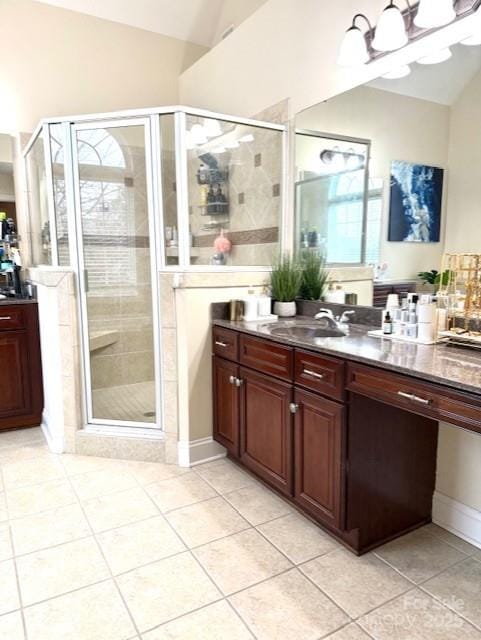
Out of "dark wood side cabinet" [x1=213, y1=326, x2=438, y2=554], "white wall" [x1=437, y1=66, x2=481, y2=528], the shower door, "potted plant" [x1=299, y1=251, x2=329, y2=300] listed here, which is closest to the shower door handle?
the shower door

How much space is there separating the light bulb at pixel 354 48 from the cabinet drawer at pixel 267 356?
1.46m

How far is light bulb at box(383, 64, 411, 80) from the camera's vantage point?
6.75 ft

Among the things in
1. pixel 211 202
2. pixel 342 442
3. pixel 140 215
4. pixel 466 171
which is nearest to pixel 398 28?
pixel 466 171

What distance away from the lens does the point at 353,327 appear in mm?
2383

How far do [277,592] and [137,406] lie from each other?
1601 millimetres

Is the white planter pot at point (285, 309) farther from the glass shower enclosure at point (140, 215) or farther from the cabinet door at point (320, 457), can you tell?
the cabinet door at point (320, 457)

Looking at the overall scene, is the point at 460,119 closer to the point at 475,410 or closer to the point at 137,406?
the point at 475,410

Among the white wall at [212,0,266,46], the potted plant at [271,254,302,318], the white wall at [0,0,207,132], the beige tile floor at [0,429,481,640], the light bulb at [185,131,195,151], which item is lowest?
the beige tile floor at [0,429,481,640]

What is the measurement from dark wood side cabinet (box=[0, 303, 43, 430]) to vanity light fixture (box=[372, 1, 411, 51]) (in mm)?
2758

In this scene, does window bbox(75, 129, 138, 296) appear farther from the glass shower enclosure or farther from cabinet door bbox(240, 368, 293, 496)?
cabinet door bbox(240, 368, 293, 496)

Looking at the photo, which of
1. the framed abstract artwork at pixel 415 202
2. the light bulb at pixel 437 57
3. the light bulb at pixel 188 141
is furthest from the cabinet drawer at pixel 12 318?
A: the light bulb at pixel 437 57

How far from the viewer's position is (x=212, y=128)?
2.68 m

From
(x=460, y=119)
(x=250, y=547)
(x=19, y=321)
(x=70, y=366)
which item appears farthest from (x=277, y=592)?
(x=19, y=321)

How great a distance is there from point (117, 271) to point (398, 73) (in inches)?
75.9
